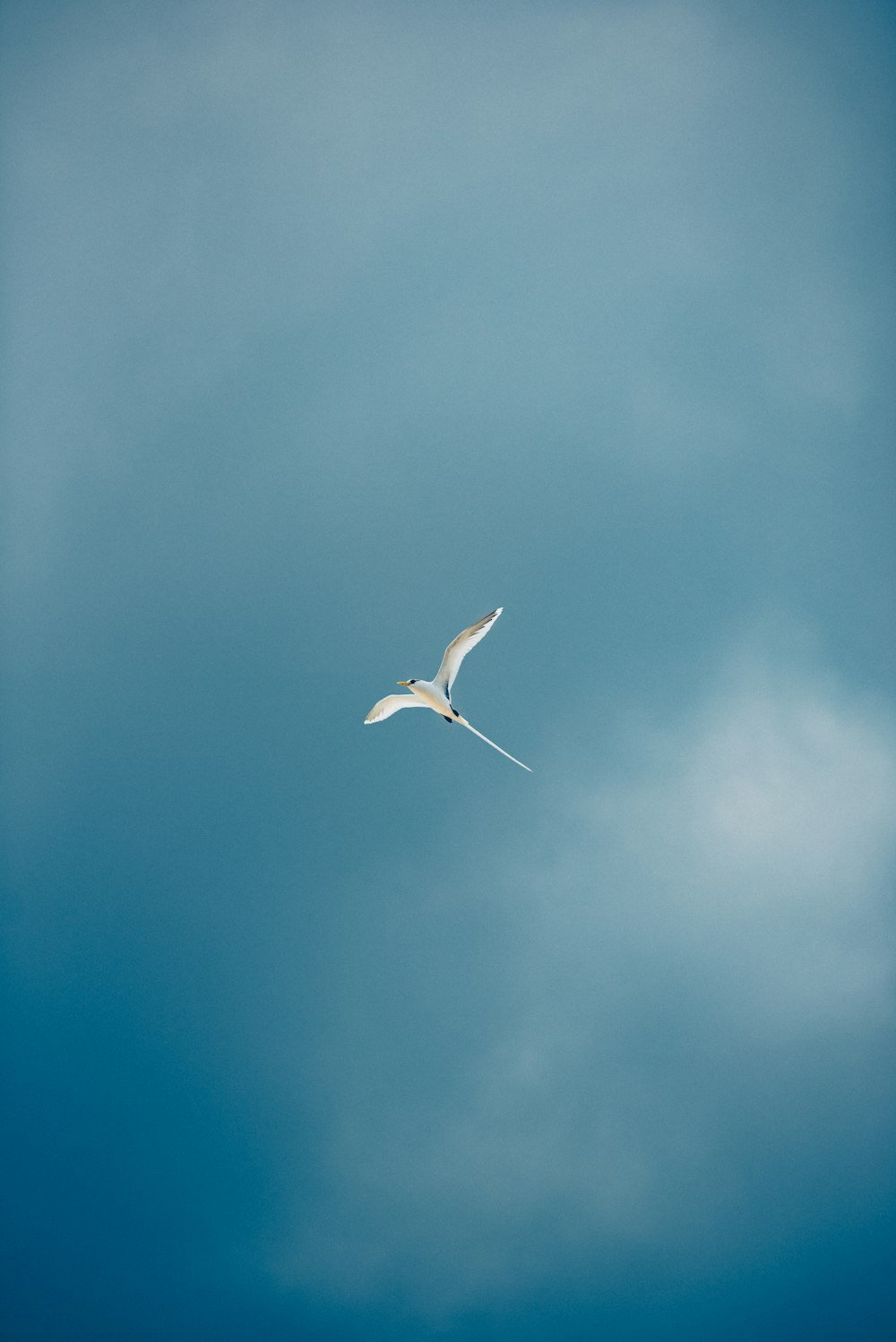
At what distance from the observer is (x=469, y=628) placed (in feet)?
93.2

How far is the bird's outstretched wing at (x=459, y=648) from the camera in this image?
28469 mm

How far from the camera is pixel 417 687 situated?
29.3 metres

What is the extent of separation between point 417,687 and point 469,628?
2657mm

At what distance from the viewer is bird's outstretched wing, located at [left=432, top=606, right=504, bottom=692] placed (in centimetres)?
2847

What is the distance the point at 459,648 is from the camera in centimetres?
2895
